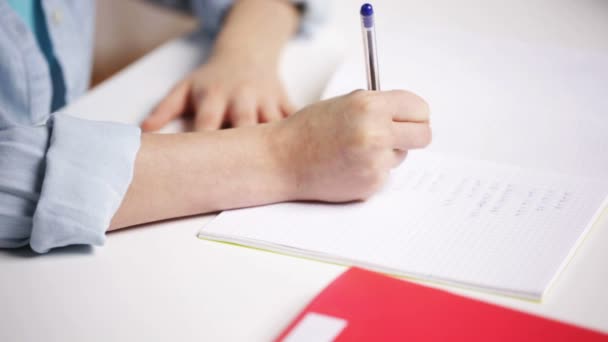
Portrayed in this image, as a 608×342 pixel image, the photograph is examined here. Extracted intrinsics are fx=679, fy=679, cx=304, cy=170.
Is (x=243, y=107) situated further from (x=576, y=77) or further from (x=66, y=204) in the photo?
(x=576, y=77)

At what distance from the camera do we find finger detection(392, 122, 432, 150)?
→ 565 mm

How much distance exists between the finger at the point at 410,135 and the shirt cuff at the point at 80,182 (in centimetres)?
22

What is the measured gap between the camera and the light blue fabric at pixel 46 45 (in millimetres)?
890

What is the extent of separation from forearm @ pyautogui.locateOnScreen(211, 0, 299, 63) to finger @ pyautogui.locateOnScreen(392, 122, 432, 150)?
11.6 inches

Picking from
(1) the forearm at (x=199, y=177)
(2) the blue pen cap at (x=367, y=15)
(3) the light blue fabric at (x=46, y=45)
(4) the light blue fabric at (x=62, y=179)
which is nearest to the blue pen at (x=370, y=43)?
(2) the blue pen cap at (x=367, y=15)

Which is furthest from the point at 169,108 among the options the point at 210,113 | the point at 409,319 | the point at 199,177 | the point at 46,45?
the point at 409,319

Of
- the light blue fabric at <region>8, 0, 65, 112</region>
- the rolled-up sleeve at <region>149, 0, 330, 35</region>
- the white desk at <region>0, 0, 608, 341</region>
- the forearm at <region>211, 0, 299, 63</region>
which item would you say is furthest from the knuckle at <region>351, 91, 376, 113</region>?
the light blue fabric at <region>8, 0, 65, 112</region>

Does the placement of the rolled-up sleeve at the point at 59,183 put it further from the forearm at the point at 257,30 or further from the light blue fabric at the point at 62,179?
the forearm at the point at 257,30

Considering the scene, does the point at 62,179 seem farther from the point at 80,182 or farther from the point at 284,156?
the point at 284,156

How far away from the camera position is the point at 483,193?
0.56 m

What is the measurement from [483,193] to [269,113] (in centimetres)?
25

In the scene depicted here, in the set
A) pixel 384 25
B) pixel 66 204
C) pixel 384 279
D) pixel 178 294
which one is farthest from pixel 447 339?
pixel 384 25

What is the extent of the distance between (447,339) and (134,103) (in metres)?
0.49

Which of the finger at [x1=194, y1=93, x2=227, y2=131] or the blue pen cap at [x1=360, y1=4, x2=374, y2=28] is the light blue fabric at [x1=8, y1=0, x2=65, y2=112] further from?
the blue pen cap at [x1=360, y1=4, x2=374, y2=28]
